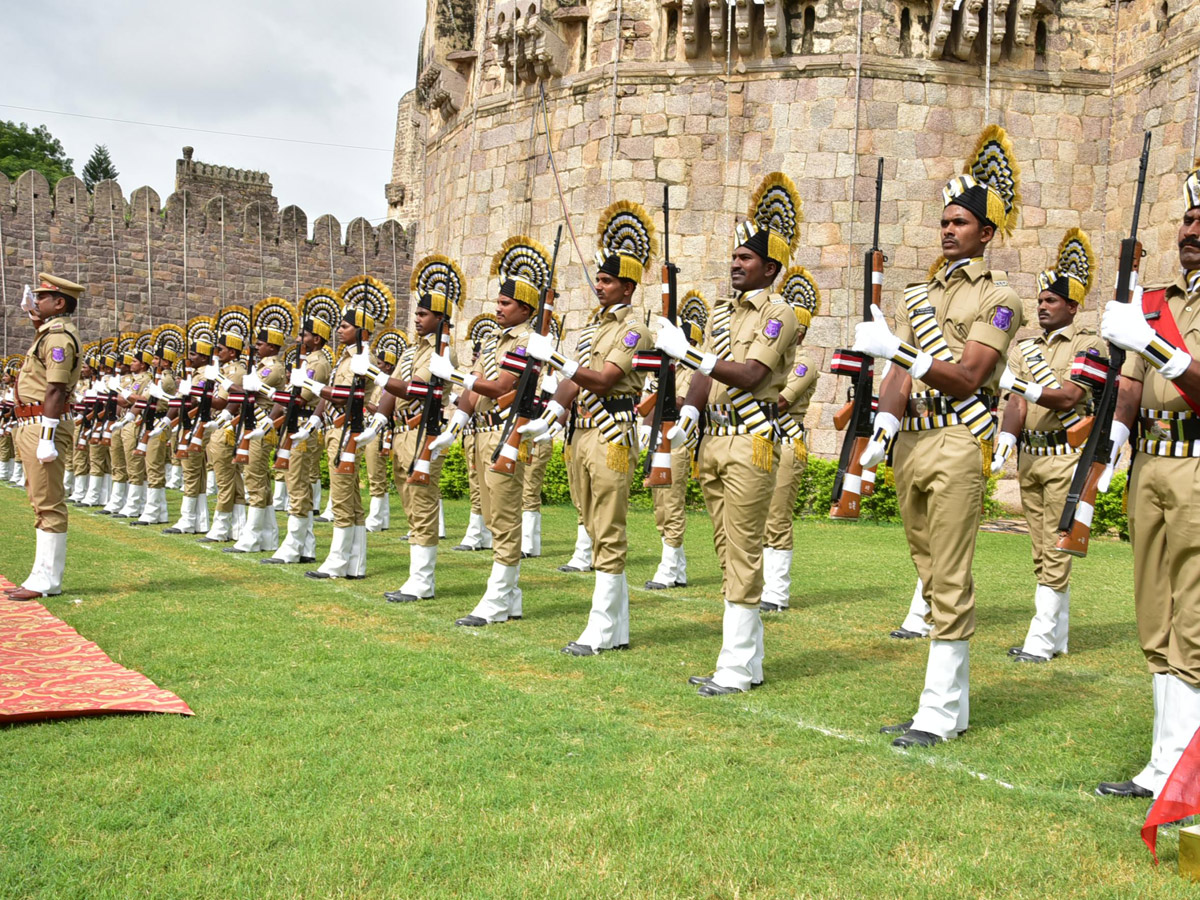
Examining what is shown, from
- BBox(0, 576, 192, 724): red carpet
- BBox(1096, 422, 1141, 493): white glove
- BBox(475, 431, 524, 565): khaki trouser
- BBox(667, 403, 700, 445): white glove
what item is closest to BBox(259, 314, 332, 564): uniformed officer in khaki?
BBox(475, 431, 524, 565): khaki trouser

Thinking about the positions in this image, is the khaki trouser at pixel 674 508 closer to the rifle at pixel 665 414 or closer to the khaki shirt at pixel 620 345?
the khaki shirt at pixel 620 345

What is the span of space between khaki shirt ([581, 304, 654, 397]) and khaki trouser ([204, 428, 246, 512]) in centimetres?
689

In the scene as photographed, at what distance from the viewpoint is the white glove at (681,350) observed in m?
5.96

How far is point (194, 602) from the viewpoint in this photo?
8.77 meters

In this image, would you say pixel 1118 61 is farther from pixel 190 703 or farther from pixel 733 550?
pixel 190 703

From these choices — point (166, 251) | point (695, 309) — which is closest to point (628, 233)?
point (695, 309)

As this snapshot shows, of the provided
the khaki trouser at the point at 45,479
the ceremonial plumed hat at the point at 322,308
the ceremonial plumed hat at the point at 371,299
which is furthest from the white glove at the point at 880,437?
the ceremonial plumed hat at the point at 322,308

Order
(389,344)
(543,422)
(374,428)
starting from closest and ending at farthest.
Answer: (543,422) → (374,428) → (389,344)

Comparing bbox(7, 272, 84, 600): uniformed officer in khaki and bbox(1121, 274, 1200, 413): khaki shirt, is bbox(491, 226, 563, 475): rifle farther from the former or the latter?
bbox(1121, 274, 1200, 413): khaki shirt

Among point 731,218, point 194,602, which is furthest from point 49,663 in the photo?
point 731,218

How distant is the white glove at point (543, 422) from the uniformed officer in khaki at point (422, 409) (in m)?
1.52

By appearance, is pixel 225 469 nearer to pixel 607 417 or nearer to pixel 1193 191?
pixel 607 417

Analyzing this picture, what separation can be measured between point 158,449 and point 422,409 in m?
7.88

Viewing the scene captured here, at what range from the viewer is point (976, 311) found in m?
5.41
